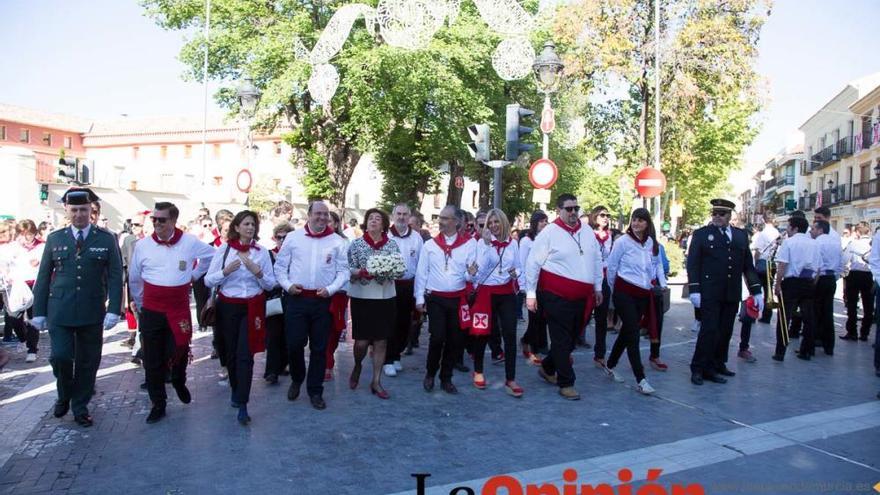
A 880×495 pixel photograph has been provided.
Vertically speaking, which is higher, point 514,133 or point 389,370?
point 514,133

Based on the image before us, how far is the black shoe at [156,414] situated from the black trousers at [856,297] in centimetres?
Answer: 1056

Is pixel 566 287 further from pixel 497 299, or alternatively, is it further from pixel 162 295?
pixel 162 295

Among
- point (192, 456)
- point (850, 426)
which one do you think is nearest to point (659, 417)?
point (850, 426)

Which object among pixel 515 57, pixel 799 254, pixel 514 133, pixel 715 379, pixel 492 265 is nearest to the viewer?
pixel 492 265

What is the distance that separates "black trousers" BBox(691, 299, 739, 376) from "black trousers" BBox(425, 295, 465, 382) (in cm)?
274

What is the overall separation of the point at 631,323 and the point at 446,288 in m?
2.10

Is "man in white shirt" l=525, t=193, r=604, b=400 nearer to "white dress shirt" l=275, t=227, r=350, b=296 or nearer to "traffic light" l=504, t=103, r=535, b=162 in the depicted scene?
"white dress shirt" l=275, t=227, r=350, b=296

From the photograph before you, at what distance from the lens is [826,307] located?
31.5 feet

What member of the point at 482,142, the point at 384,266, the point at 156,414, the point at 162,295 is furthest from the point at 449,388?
the point at 482,142

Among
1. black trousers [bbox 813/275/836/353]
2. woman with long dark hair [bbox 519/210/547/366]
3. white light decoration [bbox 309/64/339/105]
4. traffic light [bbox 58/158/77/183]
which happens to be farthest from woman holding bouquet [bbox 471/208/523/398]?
white light decoration [bbox 309/64/339/105]

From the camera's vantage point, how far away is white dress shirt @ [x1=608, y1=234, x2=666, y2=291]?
7.59 m

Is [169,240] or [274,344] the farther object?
[274,344]

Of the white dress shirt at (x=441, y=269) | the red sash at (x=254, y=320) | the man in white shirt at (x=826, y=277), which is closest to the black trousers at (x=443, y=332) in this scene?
the white dress shirt at (x=441, y=269)

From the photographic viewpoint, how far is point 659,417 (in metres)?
6.32
